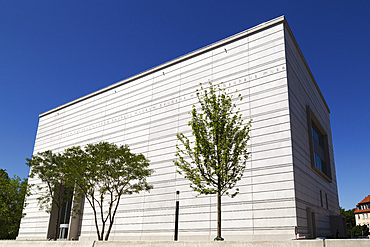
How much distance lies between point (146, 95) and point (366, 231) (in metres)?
90.8

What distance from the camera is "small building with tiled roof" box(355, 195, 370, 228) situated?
108 m

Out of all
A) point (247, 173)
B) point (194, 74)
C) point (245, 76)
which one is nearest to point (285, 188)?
point (247, 173)

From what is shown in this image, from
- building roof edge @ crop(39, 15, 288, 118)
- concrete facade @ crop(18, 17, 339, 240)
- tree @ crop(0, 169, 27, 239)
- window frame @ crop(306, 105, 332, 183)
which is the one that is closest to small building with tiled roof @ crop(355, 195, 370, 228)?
concrete facade @ crop(18, 17, 339, 240)

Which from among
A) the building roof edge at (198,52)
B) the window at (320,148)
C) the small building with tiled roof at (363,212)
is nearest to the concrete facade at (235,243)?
the building roof edge at (198,52)

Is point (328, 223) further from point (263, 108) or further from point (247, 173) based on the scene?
point (263, 108)

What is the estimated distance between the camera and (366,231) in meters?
93.6

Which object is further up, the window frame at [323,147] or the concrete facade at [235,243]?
the window frame at [323,147]

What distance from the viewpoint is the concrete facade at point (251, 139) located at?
2516cm

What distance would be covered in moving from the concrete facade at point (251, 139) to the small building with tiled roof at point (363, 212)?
8248 centimetres

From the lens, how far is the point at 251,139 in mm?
27516

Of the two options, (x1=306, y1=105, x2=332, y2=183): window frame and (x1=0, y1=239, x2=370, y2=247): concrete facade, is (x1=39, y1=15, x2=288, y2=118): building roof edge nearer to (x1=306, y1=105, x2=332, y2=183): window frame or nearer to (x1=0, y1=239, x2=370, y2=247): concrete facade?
(x1=306, y1=105, x2=332, y2=183): window frame

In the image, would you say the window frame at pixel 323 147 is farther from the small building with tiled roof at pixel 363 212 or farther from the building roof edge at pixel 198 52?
the small building with tiled roof at pixel 363 212

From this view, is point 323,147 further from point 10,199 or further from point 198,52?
point 10,199

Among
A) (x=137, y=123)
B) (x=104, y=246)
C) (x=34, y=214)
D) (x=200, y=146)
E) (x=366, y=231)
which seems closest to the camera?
(x=104, y=246)
